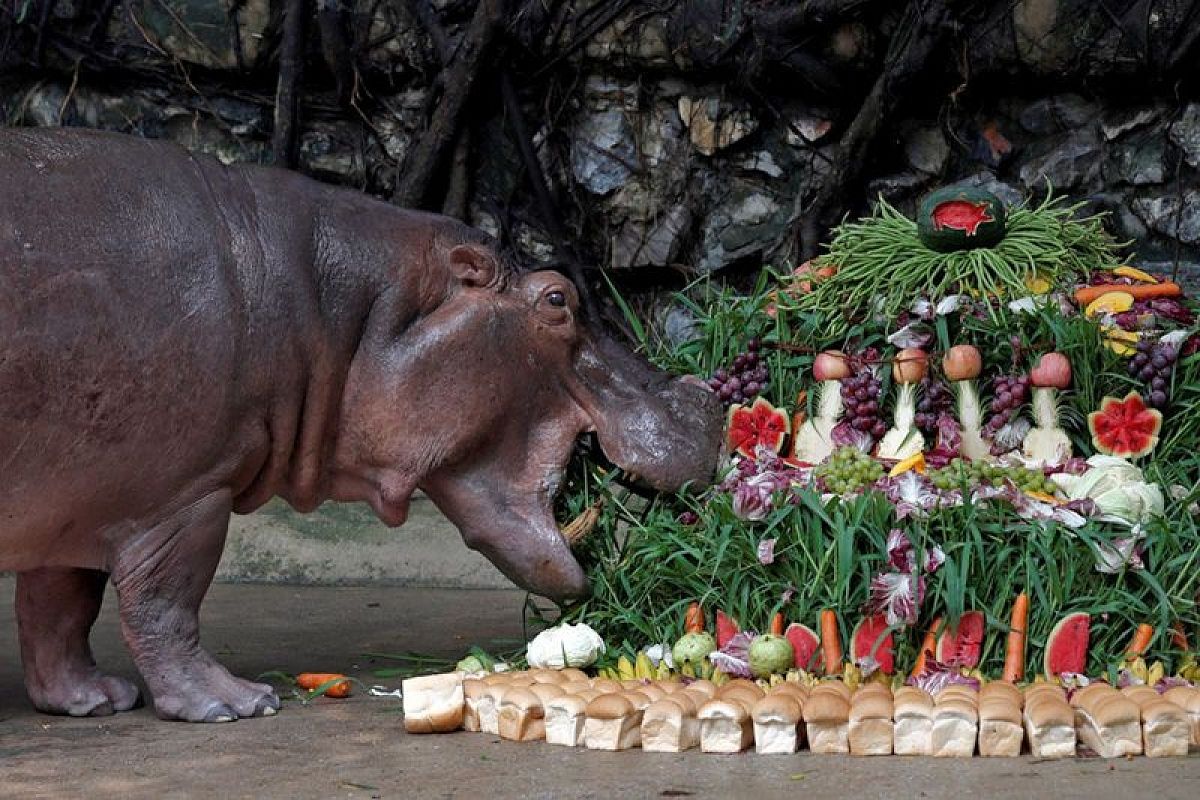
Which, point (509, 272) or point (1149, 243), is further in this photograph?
point (1149, 243)

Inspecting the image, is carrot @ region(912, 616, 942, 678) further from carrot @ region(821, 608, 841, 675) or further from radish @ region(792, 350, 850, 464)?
radish @ region(792, 350, 850, 464)

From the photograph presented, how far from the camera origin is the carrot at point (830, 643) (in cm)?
452

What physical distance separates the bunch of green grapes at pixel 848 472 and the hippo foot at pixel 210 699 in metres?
1.54

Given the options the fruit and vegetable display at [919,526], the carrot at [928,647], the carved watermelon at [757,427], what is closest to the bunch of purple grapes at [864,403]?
the fruit and vegetable display at [919,526]

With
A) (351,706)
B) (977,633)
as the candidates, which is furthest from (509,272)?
(977,633)

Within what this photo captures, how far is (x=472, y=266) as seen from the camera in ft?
16.6

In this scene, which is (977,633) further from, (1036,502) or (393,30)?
(393,30)

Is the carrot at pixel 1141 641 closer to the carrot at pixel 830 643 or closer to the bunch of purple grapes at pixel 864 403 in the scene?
the carrot at pixel 830 643

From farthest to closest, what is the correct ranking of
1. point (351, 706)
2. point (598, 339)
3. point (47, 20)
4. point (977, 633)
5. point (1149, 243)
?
point (47, 20), point (1149, 243), point (598, 339), point (351, 706), point (977, 633)

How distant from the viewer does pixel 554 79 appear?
7.82m

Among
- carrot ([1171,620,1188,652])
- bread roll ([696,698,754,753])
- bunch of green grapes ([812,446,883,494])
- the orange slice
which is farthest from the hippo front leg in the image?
the orange slice

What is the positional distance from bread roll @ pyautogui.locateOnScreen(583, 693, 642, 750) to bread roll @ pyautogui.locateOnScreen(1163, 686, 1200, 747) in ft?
3.91

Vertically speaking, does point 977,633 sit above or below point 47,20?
below

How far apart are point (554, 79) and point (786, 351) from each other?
9.45 ft
